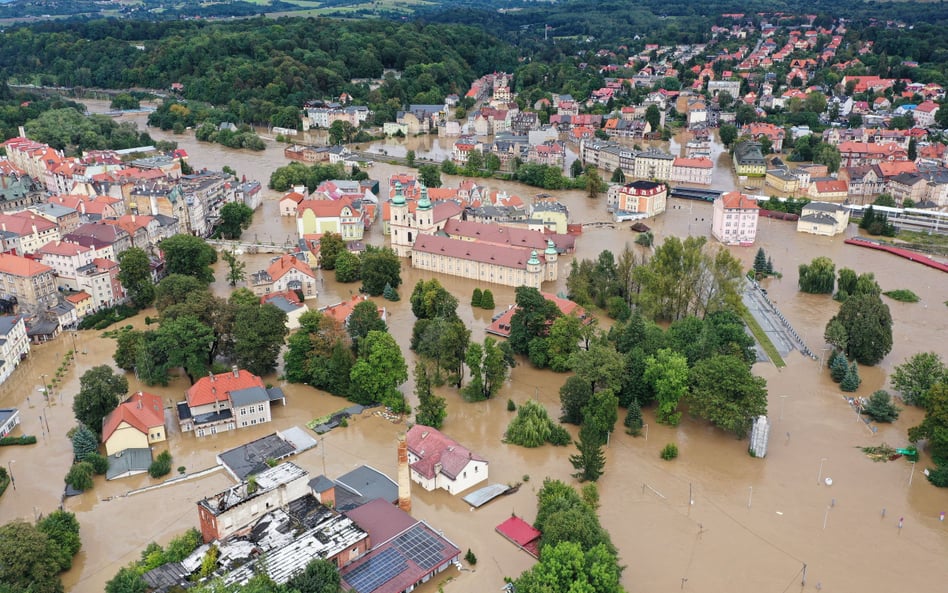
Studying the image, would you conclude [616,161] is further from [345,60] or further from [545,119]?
[345,60]

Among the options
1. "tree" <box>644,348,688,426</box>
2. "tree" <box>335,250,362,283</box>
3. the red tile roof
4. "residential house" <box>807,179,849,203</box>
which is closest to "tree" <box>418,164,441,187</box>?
"tree" <box>335,250,362,283</box>

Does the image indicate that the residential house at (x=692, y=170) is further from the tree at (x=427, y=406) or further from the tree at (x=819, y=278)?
the tree at (x=427, y=406)

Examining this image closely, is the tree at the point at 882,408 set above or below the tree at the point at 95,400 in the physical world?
below

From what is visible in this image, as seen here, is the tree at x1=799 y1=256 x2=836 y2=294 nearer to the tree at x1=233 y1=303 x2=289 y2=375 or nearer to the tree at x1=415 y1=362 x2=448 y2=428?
the tree at x1=415 y1=362 x2=448 y2=428

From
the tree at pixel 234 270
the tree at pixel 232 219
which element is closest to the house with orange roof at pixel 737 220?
the tree at pixel 234 270

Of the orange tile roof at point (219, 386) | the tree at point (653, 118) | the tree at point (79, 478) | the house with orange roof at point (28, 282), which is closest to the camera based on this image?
the tree at point (79, 478)

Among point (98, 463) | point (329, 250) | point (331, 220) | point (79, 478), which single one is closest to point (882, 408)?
point (98, 463)

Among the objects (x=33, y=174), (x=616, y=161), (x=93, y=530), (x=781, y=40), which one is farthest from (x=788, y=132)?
(x=93, y=530)
